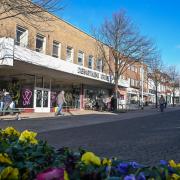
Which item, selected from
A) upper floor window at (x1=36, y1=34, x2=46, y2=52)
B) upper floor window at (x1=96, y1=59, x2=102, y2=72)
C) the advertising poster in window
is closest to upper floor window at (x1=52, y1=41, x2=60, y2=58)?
upper floor window at (x1=36, y1=34, x2=46, y2=52)

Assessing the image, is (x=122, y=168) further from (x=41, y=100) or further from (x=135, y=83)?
(x=135, y=83)

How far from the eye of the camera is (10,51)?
22.5 metres

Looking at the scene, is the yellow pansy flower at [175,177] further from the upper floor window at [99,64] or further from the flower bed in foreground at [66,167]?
the upper floor window at [99,64]

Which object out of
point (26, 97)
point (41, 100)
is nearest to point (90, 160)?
point (26, 97)

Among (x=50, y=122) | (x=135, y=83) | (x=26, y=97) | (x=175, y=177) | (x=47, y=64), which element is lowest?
(x=50, y=122)

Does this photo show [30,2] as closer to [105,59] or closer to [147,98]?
[105,59]

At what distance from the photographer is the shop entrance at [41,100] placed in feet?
96.4

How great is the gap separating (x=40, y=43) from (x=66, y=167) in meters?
28.9

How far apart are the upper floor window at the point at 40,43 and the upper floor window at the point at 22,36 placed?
6.03ft

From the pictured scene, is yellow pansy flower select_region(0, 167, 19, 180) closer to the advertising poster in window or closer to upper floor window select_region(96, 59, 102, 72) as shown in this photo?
the advertising poster in window

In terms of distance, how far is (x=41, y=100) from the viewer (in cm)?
3023

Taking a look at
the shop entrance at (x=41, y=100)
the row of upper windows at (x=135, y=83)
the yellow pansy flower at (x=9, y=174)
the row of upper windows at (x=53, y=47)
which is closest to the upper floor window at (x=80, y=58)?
the row of upper windows at (x=53, y=47)

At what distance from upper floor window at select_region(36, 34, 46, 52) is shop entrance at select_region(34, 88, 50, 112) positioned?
3288 millimetres

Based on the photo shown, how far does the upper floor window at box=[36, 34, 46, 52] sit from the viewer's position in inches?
1196
